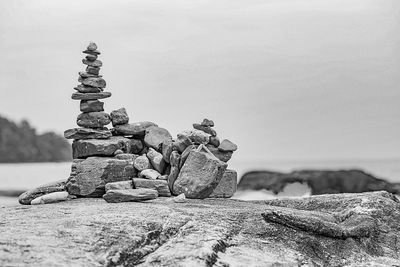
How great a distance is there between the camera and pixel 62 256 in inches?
487

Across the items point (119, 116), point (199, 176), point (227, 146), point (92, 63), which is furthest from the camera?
point (119, 116)

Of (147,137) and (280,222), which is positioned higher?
(147,137)

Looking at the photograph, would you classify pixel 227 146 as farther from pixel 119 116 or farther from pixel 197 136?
pixel 119 116

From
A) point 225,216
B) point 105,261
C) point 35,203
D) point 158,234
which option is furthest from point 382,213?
point 35,203

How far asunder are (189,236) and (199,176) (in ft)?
18.7

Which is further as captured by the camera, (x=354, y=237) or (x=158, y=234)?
(x=354, y=237)

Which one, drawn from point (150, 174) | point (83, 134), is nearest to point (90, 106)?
point (83, 134)

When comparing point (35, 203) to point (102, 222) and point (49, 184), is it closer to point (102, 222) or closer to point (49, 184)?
point (49, 184)

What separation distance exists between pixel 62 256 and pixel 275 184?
25.1m

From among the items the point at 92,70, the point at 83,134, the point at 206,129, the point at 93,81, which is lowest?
the point at 83,134

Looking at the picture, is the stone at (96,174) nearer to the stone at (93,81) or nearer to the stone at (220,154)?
the stone at (93,81)

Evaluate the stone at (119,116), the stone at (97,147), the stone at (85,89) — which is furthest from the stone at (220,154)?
the stone at (85,89)

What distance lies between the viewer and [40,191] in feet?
67.6

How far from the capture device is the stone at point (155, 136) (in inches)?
880
